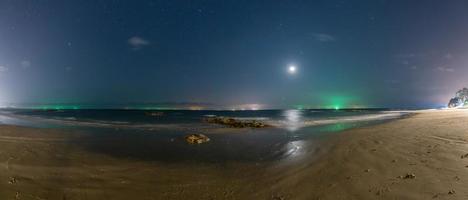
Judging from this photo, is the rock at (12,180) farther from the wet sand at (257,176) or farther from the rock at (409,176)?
the rock at (409,176)

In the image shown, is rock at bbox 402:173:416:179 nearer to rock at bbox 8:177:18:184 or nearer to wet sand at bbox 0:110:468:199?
wet sand at bbox 0:110:468:199

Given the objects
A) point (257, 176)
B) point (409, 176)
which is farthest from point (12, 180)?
point (409, 176)

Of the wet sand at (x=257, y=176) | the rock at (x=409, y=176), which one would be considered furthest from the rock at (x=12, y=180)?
the rock at (x=409, y=176)

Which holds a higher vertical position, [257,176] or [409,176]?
[409,176]

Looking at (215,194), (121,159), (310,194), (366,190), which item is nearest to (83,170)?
(121,159)

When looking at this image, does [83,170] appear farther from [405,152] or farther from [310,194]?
[405,152]

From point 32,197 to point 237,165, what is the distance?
809 cm

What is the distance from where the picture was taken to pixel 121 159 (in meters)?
14.1

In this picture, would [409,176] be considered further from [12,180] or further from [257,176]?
[12,180]

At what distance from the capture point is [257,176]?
1043 centimetres

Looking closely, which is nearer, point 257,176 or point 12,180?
point 12,180

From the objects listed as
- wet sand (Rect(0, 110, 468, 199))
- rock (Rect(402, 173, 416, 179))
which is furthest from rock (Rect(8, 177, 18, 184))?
rock (Rect(402, 173, 416, 179))

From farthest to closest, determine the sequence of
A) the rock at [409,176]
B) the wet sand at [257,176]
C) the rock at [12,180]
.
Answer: the rock at [12,180] < the rock at [409,176] < the wet sand at [257,176]

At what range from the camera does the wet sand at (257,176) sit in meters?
7.77
